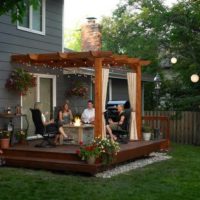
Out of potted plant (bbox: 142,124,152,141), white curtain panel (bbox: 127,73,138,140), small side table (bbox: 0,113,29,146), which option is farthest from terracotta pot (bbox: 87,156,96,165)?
potted plant (bbox: 142,124,152,141)

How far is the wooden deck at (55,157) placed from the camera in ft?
31.4

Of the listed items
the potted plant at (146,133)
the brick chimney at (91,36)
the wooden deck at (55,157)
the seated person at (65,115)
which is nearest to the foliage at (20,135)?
the wooden deck at (55,157)

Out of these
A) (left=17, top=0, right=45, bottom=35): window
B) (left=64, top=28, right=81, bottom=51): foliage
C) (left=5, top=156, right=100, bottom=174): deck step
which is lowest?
(left=5, top=156, right=100, bottom=174): deck step

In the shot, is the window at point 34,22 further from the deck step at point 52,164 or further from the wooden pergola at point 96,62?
the deck step at point 52,164

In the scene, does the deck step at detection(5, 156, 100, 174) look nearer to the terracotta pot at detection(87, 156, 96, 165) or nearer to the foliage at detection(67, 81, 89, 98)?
the terracotta pot at detection(87, 156, 96, 165)

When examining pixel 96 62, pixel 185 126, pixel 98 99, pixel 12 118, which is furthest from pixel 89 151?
pixel 185 126

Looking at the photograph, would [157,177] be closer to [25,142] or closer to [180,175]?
[180,175]

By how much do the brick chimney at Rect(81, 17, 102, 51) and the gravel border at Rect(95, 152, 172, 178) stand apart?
4.84m

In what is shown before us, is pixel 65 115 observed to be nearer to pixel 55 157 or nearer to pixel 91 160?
pixel 55 157

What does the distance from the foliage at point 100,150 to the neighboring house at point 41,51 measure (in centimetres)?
304

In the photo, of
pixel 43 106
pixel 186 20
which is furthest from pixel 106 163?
pixel 186 20

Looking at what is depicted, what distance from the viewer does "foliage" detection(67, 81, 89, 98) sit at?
14.3 meters

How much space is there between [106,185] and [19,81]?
451 centimetres

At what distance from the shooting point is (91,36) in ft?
53.1
